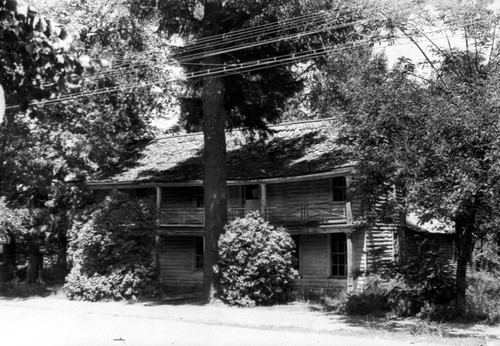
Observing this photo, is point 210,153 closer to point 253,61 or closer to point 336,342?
point 253,61

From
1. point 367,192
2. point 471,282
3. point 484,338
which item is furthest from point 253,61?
point 484,338

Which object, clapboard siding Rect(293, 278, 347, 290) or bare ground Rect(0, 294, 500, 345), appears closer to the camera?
bare ground Rect(0, 294, 500, 345)

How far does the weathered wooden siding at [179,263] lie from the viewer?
30.2m

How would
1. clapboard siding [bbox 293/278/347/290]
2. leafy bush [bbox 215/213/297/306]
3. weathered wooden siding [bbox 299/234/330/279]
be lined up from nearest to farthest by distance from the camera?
leafy bush [bbox 215/213/297/306], clapboard siding [bbox 293/278/347/290], weathered wooden siding [bbox 299/234/330/279]

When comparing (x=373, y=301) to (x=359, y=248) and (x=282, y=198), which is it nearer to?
(x=359, y=248)

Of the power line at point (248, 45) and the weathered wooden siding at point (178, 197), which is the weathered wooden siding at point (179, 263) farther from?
the power line at point (248, 45)

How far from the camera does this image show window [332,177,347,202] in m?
25.6

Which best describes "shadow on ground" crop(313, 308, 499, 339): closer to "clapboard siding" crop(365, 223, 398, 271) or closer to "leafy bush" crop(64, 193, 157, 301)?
"clapboard siding" crop(365, 223, 398, 271)

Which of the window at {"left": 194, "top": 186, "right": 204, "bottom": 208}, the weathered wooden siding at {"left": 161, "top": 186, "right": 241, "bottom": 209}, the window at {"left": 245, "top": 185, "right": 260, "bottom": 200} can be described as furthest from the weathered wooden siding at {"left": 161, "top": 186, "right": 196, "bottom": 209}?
the window at {"left": 245, "top": 185, "right": 260, "bottom": 200}

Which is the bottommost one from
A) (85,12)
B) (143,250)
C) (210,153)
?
(143,250)

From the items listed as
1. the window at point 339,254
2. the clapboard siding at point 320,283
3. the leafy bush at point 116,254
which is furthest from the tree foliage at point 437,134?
the leafy bush at point 116,254

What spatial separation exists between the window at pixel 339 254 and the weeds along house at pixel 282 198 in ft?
0.14

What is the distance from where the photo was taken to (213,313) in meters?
19.5

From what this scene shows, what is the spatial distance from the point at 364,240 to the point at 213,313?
26.7 feet
